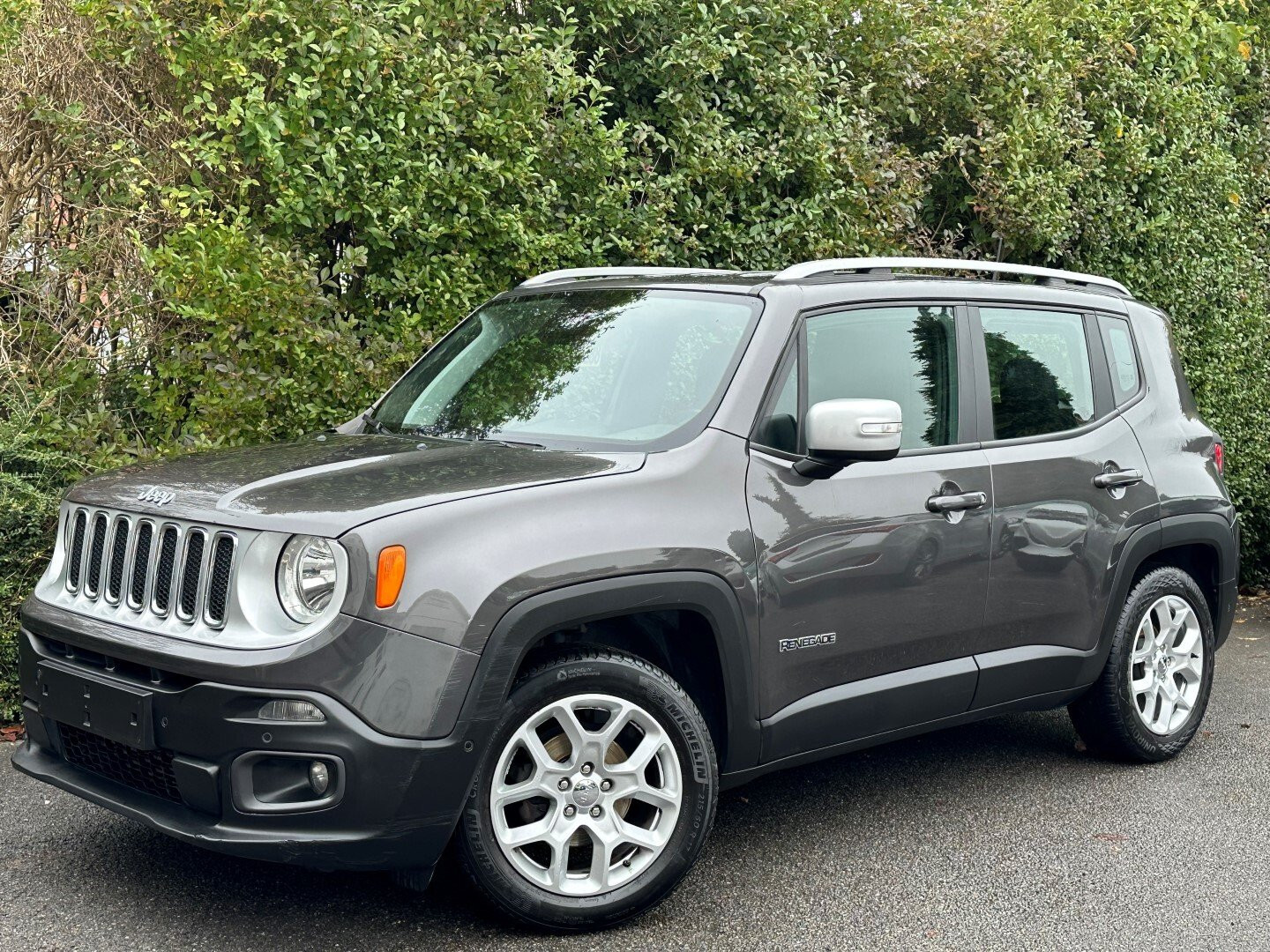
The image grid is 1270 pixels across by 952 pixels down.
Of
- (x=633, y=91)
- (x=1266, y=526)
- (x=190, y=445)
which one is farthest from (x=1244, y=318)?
(x=190, y=445)

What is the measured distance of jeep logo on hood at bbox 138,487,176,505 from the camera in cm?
387

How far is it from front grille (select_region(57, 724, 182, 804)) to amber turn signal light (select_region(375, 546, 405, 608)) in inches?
27.9

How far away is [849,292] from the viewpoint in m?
4.77

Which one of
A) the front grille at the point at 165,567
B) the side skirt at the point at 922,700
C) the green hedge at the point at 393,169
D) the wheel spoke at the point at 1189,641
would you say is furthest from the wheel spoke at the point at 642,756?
the green hedge at the point at 393,169

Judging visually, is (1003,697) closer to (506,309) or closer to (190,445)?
(506,309)

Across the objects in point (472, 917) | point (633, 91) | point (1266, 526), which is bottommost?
point (1266, 526)

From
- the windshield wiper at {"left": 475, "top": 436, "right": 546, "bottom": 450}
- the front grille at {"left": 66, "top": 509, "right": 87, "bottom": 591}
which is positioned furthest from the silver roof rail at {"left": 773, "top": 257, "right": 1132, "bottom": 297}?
the front grille at {"left": 66, "top": 509, "right": 87, "bottom": 591}

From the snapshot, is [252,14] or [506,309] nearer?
[506,309]

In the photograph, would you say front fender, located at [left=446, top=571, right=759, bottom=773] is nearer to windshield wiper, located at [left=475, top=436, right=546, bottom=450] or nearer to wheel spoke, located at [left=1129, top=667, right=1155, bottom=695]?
windshield wiper, located at [left=475, top=436, right=546, bottom=450]

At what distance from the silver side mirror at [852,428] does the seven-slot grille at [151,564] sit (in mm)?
1706

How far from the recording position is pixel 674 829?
13.3 feet

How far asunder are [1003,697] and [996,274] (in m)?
1.80

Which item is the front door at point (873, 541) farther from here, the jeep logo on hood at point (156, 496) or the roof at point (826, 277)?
the jeep logo on hood at point (156, 496)

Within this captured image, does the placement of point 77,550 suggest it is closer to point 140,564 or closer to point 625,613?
point 140,564
